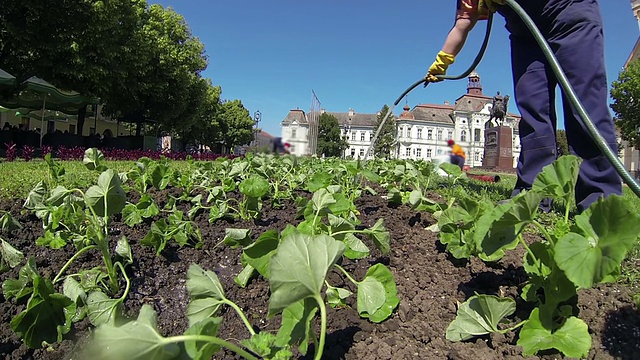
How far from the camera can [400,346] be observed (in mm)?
1188

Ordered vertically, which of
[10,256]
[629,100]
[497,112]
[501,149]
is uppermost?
[629,100]

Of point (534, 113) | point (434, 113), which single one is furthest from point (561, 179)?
point (534, 113)

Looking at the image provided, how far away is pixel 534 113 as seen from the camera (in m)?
2.40

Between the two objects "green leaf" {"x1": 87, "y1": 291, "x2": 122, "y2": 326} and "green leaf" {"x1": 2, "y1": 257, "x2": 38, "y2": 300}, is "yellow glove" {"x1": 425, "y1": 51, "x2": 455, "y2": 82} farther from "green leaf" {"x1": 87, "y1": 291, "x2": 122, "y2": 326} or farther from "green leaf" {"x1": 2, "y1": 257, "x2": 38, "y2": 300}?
"green leaf" {"x1": 2, "y1": 257, "x2": 38, "y2": 300}

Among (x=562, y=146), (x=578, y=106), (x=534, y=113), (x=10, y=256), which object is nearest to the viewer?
(x=578, y=106)

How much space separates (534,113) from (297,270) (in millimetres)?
2196

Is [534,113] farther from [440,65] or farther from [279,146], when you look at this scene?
[279,146]

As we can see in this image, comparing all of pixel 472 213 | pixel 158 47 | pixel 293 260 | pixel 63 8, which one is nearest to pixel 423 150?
pixel 472 213

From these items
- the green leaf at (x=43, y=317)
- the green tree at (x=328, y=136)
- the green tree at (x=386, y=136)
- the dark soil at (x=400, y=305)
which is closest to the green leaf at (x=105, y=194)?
the dark soil at (x=400, y=305)

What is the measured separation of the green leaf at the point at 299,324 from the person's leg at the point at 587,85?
1800 mm

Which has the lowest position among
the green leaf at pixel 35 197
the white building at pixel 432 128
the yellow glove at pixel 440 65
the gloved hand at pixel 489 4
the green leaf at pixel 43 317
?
the green leaf at pixel 43 317

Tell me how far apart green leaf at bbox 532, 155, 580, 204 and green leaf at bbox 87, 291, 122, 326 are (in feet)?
4.74

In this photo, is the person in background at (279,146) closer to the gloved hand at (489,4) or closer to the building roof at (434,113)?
the building roof at (434,113)

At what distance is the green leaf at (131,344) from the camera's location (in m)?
0.58
